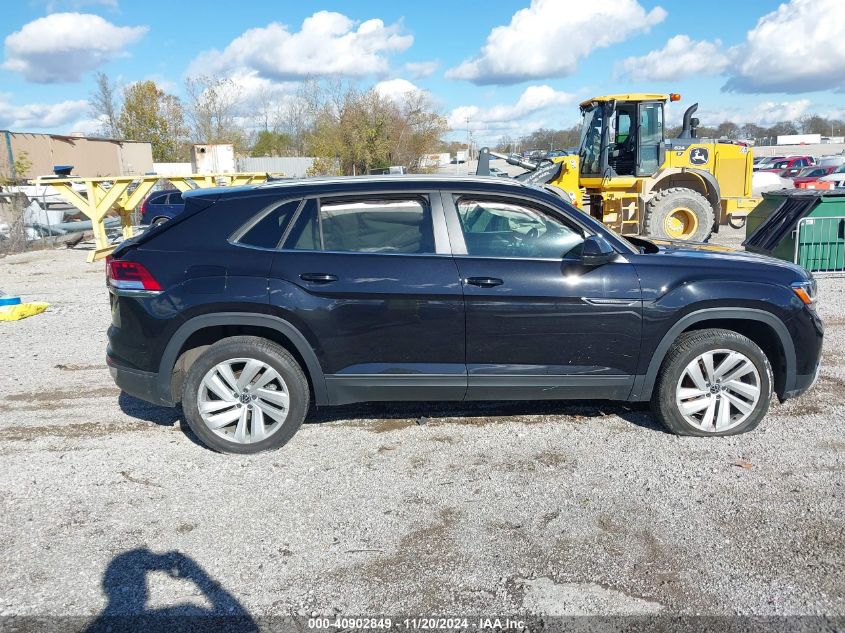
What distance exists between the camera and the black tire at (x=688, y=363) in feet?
14.8

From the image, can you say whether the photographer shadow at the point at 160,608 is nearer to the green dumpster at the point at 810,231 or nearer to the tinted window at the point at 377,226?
the tinted window at the point at 377,226

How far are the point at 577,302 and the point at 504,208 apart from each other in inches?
32.1

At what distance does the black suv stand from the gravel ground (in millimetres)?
392

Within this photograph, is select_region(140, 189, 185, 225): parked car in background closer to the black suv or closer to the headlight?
the black suv

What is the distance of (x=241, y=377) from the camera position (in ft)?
14.5

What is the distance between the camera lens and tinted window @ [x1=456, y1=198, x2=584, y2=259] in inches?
176

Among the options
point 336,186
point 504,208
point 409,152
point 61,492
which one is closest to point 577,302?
point 504,208

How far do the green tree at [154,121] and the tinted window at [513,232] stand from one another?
59393 mm

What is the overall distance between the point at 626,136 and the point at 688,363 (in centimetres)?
1012

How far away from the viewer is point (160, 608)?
3.00 m

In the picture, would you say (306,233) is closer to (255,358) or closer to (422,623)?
(255,358)

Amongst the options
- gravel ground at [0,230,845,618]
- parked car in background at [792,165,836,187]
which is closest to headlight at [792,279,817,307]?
gravel ground at [0,230,845,618]

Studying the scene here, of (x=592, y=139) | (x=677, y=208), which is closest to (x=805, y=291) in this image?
(x=677, y=208)

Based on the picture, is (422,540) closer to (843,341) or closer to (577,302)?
(577,302)
